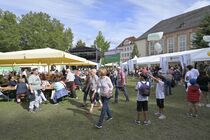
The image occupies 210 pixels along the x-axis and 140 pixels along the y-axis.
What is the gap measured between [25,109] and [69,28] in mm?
51130

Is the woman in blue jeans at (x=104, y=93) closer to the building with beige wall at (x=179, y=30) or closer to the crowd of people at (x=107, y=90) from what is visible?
the crowd of people at (x=107, y=90)

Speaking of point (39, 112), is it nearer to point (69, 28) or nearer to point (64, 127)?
point (64, 127)

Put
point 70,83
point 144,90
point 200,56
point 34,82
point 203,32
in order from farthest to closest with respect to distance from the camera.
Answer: point 203,32
point 200,56
point 70,83
point 34,82
point 144,90

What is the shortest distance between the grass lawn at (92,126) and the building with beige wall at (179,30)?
4183cm

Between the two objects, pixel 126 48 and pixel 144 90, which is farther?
pixel 126 48

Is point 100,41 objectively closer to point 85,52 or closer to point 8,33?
point 85,52

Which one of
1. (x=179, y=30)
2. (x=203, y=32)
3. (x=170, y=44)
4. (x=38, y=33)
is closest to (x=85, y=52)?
(x=38, y=33)

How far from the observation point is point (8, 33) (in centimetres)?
4369

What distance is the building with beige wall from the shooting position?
51.8 metres

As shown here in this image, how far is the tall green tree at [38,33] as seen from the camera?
47375 mm

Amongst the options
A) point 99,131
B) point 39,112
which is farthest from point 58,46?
point 99,131

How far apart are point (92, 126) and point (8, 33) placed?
3999cm

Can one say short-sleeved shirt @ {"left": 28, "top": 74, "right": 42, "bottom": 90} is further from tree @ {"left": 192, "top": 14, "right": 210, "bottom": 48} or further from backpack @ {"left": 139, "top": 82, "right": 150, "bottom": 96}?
tree @ {"left": 192, "top": 14, "right": 210, "bottom": 48}

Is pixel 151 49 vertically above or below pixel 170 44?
below
